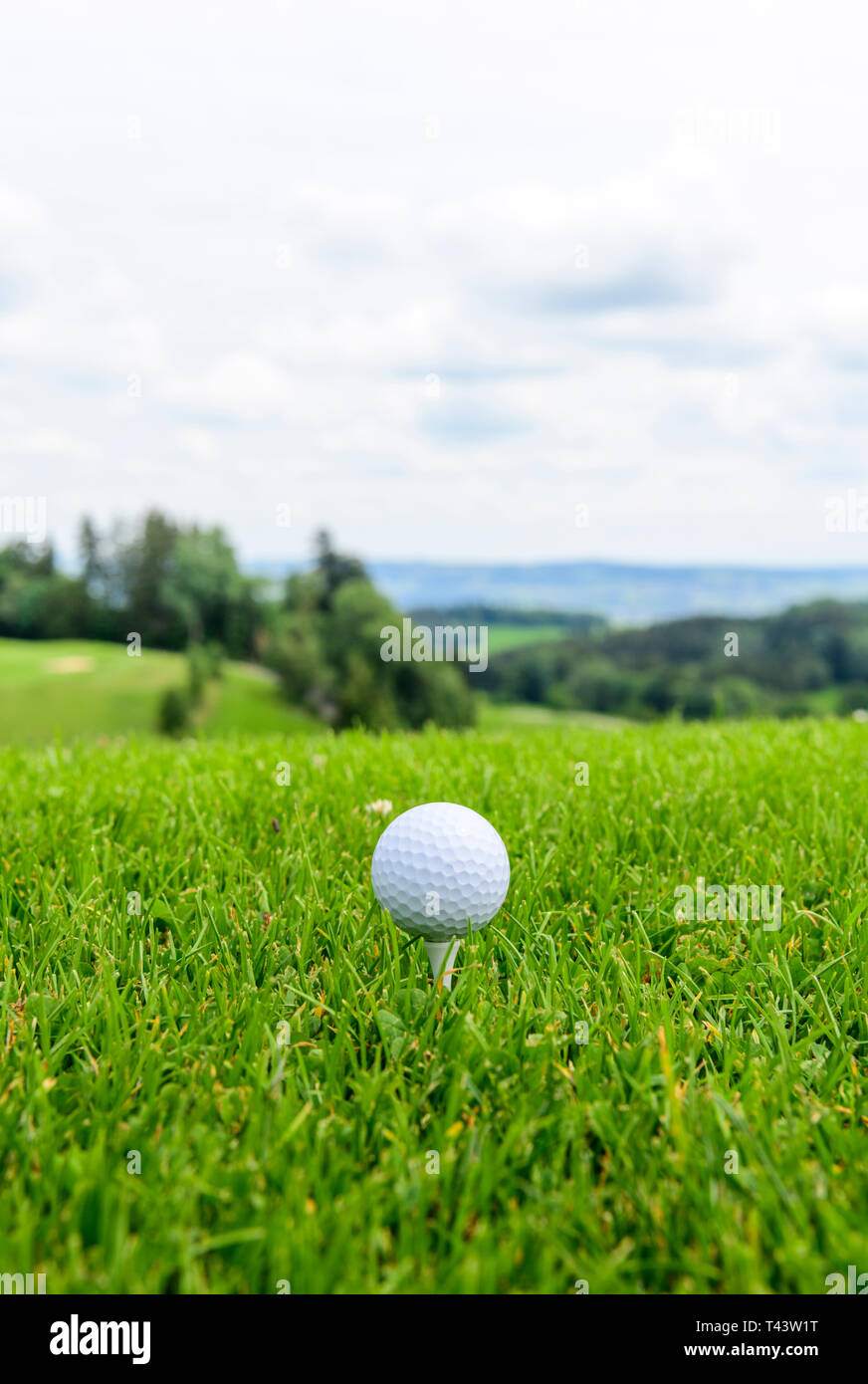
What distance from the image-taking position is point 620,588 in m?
95.6

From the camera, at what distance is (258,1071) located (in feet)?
7.30

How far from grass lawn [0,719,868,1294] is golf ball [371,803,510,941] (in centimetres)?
20

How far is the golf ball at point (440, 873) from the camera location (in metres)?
2.61

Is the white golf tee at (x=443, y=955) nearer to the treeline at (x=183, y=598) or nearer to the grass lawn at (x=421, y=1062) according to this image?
the grass lawn at (x=421, y=1062)

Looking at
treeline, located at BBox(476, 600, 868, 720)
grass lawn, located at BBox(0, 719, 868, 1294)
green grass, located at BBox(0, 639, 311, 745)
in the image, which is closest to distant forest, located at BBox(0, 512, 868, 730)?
treeline, located at BBox(476, 600, 868, 720)

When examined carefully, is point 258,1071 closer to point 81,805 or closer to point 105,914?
point 105,914

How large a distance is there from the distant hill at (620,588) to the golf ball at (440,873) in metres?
65.8

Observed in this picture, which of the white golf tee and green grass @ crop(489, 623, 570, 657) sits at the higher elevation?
green grass @ crop(489, 623, 570, 657)

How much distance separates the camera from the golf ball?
2.61 metres

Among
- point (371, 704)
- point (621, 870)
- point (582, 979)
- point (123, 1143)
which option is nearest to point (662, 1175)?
point (582, 979)

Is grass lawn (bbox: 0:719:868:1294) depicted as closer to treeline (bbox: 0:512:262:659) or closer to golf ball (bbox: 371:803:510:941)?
golf ball (bbox: 371:803:510:941)

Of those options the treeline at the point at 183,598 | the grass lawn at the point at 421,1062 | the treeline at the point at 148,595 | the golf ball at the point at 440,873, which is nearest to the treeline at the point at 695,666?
the treeline at the point at 183,598

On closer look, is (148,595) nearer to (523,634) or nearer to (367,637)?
(367,637)

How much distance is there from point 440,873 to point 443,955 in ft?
0.88
